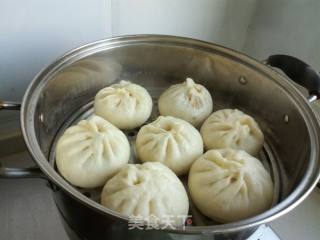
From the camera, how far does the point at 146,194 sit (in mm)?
603

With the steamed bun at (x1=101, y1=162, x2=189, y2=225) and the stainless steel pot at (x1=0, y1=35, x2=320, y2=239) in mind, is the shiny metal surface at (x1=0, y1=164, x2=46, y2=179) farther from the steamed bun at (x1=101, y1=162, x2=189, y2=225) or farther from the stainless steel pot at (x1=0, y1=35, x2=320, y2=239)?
the steamed bun at (x1=101, y1=162, x2=189, y2=225)

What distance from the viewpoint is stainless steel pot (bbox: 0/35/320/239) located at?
2.17ft

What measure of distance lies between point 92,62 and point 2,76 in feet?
0.75

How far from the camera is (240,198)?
651 millimetres

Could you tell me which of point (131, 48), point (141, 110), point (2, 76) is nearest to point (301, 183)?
point (141, 110)

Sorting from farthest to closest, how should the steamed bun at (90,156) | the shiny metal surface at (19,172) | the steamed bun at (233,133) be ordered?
1. the steamed bun at (233,133)
2. the steamed bun at (90,156)
3. the shiny metal surface at (19,172)

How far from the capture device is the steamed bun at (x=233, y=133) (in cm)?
78

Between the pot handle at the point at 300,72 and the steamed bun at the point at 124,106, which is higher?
the pot handle at the point at 300,72

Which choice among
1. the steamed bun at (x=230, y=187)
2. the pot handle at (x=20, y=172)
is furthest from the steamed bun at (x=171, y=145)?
the pot handle at (x=20, y=172)

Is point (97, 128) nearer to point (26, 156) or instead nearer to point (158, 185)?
point (158, 185)

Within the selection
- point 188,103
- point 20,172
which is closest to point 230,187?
point 188,103

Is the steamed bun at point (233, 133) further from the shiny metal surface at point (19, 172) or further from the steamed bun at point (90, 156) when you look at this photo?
the shiny metal surface at point (19, 172)

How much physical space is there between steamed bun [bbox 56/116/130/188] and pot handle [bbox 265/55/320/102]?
405mm

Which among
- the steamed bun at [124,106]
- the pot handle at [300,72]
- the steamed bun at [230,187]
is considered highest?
the pot handle at [300,72]
